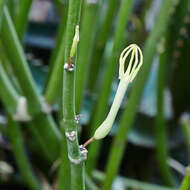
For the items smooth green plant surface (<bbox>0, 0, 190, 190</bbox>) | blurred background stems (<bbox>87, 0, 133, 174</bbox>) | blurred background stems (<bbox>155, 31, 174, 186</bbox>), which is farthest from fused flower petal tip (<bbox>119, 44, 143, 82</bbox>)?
blurred background stems (<bbox>155, 31, 174, 186</bbox>)

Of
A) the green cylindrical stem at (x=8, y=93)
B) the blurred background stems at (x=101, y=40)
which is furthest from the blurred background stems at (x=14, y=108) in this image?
the blurred background stems at (x=101, y=40)

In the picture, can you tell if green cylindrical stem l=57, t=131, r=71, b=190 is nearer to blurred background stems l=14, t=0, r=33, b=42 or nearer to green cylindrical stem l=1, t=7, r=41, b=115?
green cylindrical stem l=1, t=7, r=41, b=115

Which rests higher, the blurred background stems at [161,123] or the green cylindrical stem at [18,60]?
the green cylindrical stem at [18,60]

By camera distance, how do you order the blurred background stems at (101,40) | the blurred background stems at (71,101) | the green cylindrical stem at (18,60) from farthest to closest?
the blurred background stems at (101,40) < the green cylindrical stem at (18,60) < the blurred background stems at (71,101)

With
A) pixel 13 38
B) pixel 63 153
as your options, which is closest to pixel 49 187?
pixel 63 153

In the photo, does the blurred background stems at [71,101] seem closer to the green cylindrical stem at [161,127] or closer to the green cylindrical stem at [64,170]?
the green cylindrical stem at [64,170]

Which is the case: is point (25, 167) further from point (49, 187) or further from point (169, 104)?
point (169, 104)

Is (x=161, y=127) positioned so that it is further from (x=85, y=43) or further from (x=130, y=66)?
(x=130, y=66)
